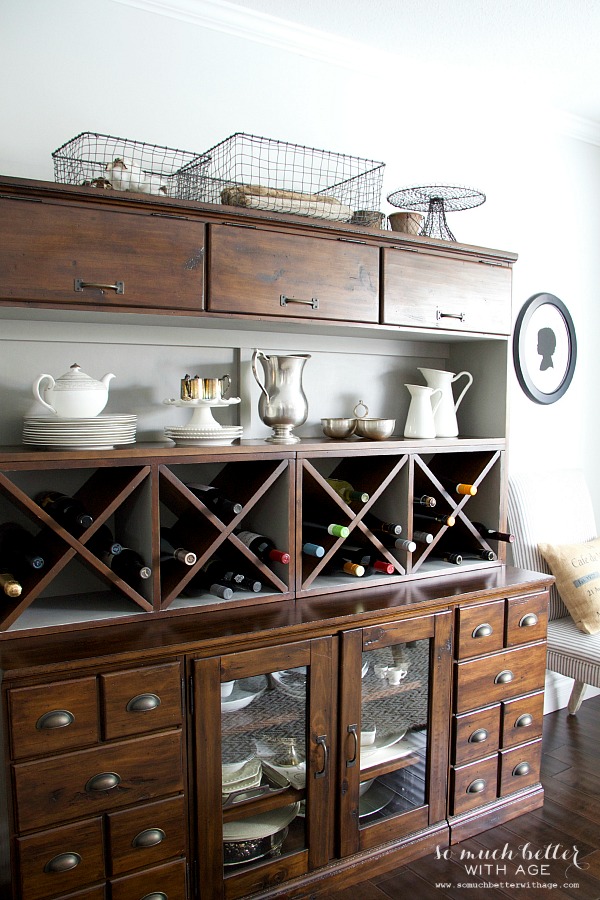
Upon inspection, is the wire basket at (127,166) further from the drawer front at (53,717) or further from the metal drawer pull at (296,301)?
the drawer front at (53,717)

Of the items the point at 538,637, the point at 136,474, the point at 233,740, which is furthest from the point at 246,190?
the point at 538,637

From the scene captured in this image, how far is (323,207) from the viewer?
84.9 inches

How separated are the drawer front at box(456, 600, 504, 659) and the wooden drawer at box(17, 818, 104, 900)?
1.16 metres

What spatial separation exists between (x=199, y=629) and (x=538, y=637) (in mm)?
1237

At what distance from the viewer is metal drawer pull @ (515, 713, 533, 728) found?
2.43 meters

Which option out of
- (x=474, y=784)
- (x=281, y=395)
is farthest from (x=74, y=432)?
(x=474, y=784)

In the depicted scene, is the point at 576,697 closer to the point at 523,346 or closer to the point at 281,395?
the point at 523,346

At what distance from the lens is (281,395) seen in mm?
2195

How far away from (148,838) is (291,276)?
150 cm

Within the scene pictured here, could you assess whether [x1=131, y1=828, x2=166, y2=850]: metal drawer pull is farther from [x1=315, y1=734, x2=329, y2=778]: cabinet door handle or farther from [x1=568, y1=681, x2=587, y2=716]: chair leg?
[x1=568, y1=681, x2=587, y2=716]: chair leg

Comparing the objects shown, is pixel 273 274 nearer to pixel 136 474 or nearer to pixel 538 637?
pixel 136 474

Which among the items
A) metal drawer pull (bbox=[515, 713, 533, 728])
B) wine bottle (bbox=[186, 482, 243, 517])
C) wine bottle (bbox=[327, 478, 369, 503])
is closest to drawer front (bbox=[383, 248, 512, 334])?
wine bottle (bbox=[327, 478, 369, 503])

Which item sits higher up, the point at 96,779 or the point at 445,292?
the point at 445,292

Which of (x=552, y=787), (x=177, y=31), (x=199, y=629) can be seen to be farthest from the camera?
(x=552, y=787)
